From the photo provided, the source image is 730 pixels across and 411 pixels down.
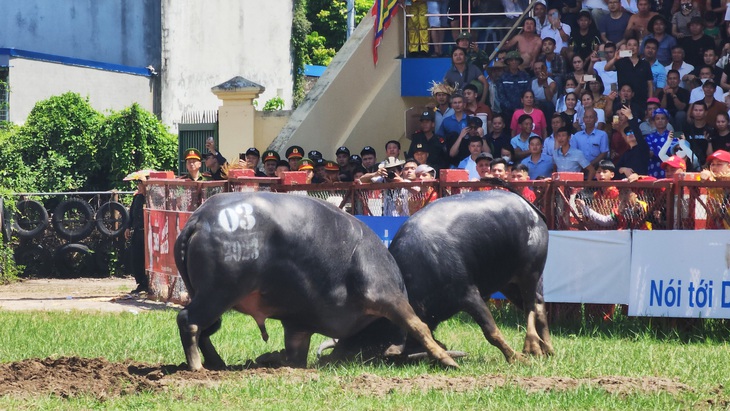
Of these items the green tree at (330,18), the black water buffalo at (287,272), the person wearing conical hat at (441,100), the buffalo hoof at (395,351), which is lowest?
the buffalo hoof at (395,351)

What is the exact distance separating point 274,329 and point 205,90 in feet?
71.0

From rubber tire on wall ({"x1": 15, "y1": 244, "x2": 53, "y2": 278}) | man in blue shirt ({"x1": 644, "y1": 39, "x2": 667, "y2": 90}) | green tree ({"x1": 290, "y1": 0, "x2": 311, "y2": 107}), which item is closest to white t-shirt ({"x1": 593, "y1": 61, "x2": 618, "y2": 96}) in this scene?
man in blue shirt ({"x1": 644, "y1": 39, "x2": 667, "y2": 90})

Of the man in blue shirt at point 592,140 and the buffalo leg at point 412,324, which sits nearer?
the buffalo leg at point 412,324

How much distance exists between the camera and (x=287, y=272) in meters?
8.63

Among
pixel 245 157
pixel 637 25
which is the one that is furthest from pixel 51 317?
pixel 637 25

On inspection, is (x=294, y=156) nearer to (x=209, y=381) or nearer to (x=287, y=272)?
(x=287, y=272)

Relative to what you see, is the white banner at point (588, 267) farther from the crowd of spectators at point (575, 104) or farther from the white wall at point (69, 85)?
the white wall at point (69, 85)

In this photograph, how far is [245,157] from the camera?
17.5m

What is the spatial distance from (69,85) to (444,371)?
A: 2104 centimetres

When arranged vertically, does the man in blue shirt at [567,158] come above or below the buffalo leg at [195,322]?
above

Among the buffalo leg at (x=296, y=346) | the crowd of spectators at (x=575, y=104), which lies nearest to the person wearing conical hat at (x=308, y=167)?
the crowd of spectators at (x=575, y=104)

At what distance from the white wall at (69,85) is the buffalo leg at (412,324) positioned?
1848cm

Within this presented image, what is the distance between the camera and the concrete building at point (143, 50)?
27781 millimetres

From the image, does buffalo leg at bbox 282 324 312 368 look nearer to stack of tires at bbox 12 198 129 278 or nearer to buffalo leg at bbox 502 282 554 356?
buffalo leg at bbox 502 282 554 356
